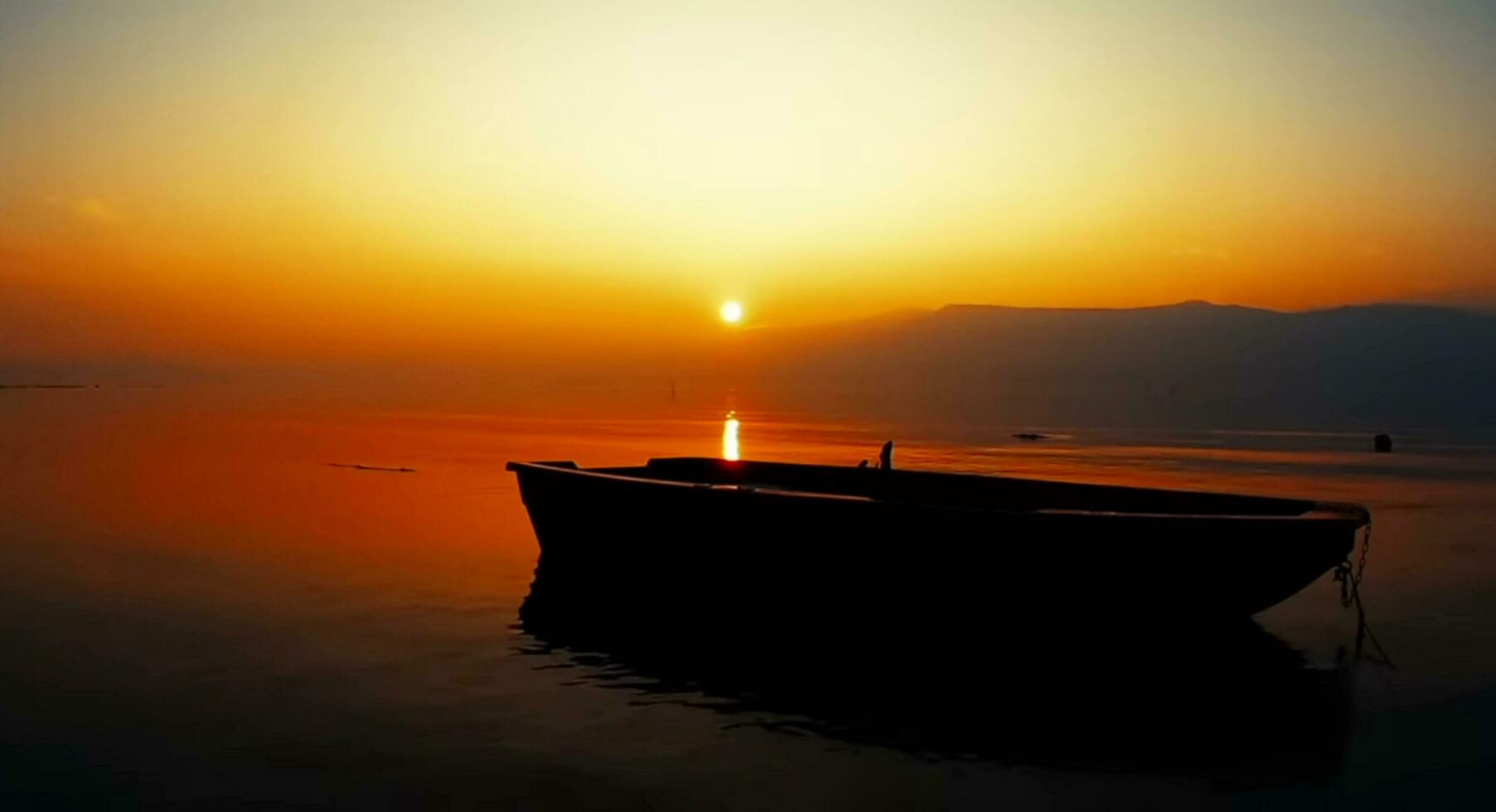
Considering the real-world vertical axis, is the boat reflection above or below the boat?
below

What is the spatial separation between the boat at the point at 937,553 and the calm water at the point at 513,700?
76cm

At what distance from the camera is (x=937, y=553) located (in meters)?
13.1

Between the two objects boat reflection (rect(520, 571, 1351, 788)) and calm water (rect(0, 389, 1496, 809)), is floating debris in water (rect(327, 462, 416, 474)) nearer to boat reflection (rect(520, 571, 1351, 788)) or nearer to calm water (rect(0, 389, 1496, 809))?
calm water (rect(0, 389, 1496, 809))

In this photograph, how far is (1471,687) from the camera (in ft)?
37.1

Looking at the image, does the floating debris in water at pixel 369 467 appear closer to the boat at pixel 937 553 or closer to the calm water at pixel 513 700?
the calm water at pixel 513 700

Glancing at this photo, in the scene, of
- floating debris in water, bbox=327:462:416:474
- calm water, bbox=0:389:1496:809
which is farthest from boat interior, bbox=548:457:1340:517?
floating debris in water, bbox=327:462:416:474

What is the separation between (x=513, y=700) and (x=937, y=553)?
5164mm

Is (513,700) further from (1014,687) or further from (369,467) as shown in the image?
(369,467)

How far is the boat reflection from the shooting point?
9.31 meters

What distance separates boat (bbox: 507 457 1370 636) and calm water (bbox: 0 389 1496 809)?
0.76 m

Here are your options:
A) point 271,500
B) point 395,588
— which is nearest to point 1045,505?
point 395,588

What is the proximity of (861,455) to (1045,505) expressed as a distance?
29.9 meters

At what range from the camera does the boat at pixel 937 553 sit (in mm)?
12383

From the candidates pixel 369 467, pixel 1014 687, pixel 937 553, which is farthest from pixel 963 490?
pixel 369 467
